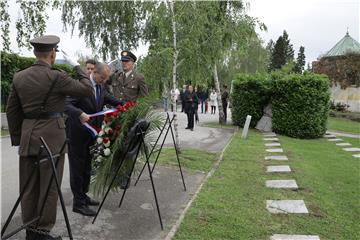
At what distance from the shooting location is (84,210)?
18.2ft

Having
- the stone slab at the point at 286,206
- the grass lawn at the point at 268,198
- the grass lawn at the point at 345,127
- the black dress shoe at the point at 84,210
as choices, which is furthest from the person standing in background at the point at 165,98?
the grass lawn at the point at 345,127

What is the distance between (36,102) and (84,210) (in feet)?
6.03

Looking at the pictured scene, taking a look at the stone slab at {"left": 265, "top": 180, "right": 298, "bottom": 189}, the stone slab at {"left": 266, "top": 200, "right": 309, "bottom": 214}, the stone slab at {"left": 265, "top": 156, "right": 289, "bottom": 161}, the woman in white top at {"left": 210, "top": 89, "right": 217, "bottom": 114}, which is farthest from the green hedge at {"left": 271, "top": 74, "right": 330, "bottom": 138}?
the stone slab at {"left": 266, "top": 200, "right": 309, "bottom": 214}

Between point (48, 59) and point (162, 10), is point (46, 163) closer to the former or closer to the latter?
point (48, 59)

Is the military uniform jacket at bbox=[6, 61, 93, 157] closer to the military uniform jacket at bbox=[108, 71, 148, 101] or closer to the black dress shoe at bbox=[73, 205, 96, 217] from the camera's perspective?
the black dress shoe at bbox=[73, 205, 96, 217]

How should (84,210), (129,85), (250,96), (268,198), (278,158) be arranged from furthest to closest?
(250,96) → (278,158) → (129,85) → (268,198) → (84,210)

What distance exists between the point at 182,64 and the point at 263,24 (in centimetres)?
686

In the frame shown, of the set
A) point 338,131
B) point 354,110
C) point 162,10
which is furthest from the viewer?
point 354,110

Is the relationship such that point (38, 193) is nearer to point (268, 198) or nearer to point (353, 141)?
point (268, 198)

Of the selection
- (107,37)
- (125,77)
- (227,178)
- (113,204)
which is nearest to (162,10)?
(125,77)

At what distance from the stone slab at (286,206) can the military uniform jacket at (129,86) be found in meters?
2.66

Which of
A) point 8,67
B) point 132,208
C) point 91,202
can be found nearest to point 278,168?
point 132,208

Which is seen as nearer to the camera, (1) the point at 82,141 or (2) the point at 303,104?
(1) the point at 82,141

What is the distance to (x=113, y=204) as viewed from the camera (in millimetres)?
6070
